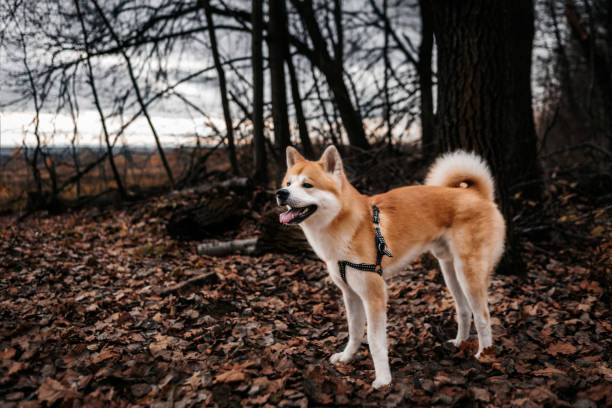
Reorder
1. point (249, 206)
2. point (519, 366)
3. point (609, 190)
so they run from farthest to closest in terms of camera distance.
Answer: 1. point (249, 206)
2. point (609, 190)
3. point (519, 366)

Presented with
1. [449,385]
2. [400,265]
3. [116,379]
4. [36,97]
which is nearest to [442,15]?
[400,265]

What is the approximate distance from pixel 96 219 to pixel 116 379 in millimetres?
8349

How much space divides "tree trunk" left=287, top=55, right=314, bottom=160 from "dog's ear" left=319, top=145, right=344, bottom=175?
574 cm

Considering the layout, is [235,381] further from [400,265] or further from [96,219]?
[96,219]

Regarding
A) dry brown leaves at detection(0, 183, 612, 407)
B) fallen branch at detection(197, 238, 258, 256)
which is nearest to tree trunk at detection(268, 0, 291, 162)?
fallen branch at detection(197, 238, 258, 256)

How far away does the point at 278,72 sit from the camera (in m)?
8.00

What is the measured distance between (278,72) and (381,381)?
697 centimetres

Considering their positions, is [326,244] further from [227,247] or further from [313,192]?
[227,247]

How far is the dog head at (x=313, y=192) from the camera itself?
2721mm

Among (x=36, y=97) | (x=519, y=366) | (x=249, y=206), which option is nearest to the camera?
(x=519, y=366)

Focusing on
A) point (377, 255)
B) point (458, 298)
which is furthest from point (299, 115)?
point (377, 255)

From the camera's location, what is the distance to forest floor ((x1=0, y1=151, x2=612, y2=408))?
2.54m

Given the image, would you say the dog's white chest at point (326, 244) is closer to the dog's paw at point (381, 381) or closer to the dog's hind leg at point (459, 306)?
the dog's paw at point (381, 381)

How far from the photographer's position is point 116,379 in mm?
2660
